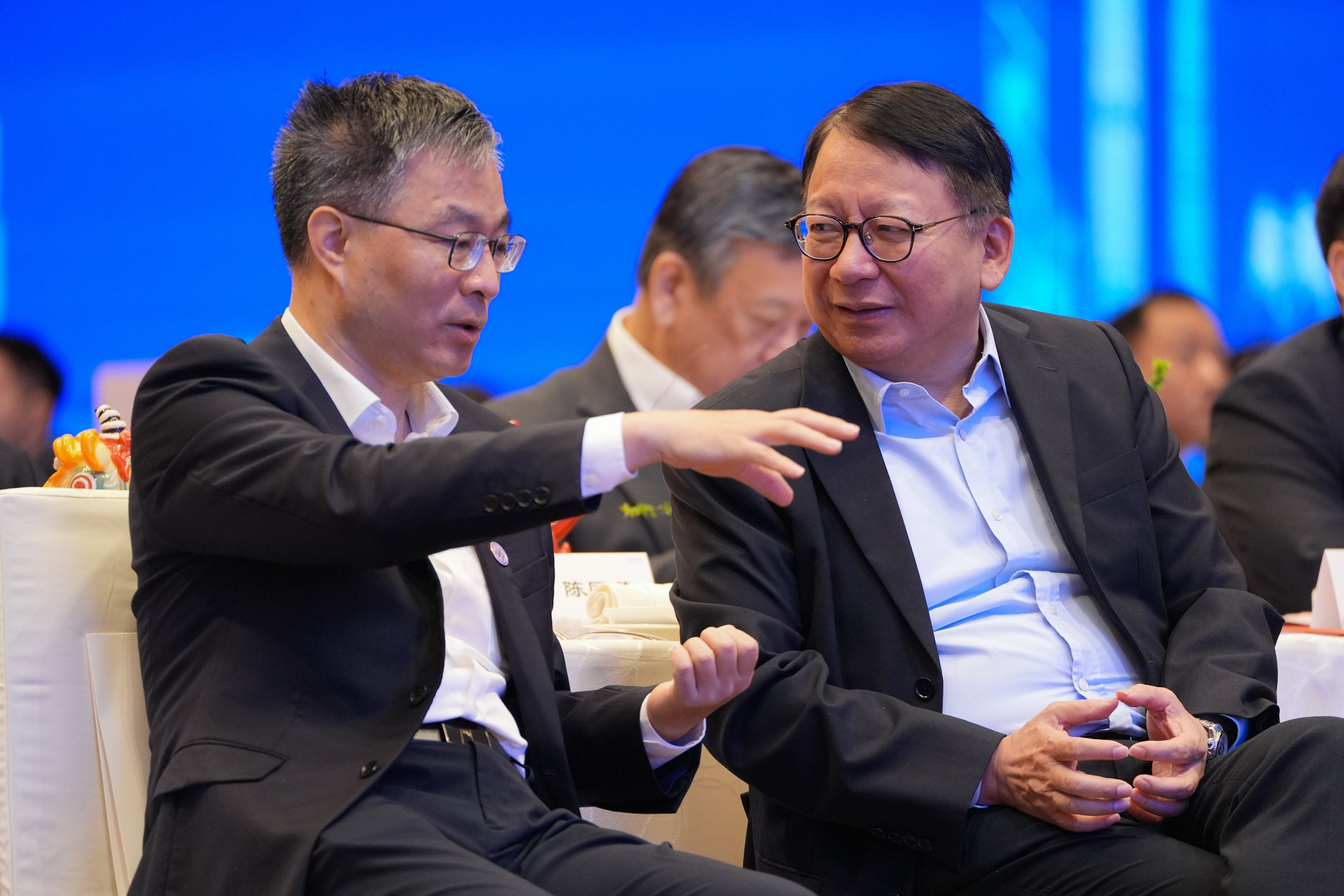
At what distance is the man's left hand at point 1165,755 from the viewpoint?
5.66 ft

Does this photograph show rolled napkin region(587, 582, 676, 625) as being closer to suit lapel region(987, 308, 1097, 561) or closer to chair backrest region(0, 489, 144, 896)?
suit lapel region(987, 308, 1097, 561)

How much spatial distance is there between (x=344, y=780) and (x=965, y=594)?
0.89 m

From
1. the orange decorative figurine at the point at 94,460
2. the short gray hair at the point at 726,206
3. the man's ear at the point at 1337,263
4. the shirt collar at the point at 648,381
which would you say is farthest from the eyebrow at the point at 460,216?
the man's ear at the point at 1337,263

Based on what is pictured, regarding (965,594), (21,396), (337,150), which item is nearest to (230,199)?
(21,396)

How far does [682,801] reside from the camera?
2119 millimetres

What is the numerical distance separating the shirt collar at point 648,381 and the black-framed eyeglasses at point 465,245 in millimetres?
1769

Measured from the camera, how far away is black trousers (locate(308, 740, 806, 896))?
143 cm

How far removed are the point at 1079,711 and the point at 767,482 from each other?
55 centimetres

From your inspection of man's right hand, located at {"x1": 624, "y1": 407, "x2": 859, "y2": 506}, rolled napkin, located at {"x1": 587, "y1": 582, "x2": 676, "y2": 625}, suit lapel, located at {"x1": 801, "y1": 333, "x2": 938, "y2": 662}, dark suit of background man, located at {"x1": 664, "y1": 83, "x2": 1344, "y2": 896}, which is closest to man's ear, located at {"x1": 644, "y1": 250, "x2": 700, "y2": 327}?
rolled napkin, located at {"x1": 587, "y1": 582, "x2": 676, "y2": 625}

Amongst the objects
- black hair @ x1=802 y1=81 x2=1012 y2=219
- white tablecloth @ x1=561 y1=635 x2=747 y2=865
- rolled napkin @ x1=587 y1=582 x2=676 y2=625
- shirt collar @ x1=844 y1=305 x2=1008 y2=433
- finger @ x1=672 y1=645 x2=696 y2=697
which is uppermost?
black hair @ x1=802 y1=81 x2=1012 y2=219

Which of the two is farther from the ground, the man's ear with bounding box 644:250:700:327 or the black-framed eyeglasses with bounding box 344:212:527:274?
the man's ear with bounding box 644:250:700:327

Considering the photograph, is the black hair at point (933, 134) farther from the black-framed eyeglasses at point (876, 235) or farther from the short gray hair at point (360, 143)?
the short gray hair at point (360, 143)

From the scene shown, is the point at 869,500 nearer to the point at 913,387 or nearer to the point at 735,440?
the point at 913,387

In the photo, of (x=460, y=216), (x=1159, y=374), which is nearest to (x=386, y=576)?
(x=460, y=216)
